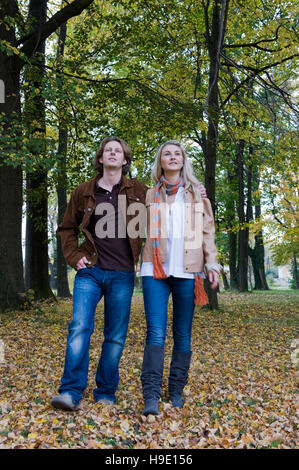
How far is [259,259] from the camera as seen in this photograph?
26391mm

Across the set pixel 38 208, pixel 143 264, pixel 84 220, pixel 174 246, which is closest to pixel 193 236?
pixel 174 246

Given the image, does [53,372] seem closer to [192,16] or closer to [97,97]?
[97,97]

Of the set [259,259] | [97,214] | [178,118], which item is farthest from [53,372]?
[259,259]

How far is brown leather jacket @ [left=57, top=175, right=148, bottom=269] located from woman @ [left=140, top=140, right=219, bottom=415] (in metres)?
0.11

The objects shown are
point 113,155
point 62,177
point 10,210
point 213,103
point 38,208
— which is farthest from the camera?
point 38,208

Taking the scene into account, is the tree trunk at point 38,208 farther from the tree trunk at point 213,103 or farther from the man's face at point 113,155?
the man's face at point 113,155

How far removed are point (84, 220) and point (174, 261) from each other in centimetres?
81

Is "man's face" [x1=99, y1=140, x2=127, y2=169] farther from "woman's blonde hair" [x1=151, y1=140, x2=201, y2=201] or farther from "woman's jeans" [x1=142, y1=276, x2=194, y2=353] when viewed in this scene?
"woman's jeans" [x1=142, y1=276, x2=194, y2=353]

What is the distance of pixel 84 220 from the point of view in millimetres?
3836

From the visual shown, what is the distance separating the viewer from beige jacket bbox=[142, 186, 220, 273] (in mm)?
3803

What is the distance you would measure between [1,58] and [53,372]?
6.76 m

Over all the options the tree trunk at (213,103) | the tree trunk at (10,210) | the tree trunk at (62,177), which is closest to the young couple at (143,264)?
the tree trunk at (213,103)

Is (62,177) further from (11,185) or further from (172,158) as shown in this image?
(172,158)

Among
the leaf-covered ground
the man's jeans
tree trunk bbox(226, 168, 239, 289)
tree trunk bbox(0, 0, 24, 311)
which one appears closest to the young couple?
the man's jeans
